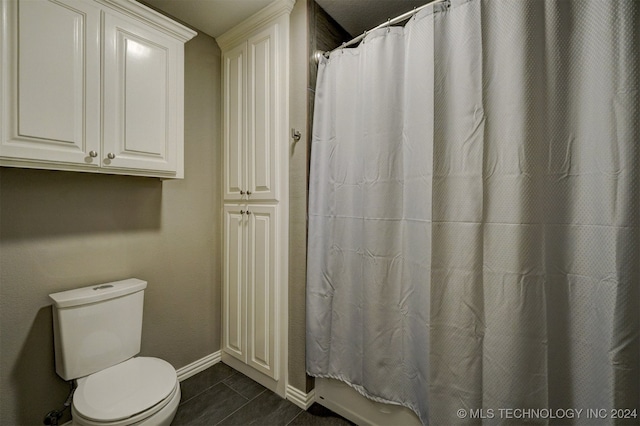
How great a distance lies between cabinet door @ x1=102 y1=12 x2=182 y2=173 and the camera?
50.6 inches

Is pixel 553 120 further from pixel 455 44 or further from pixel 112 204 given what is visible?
pixel 112 204

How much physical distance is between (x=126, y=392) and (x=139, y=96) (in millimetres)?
1420

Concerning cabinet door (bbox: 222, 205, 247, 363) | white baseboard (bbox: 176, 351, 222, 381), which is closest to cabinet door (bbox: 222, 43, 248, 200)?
cabinet door (bbox: 222, 205, 247, 363)

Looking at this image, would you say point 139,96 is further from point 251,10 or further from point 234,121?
point 251,10

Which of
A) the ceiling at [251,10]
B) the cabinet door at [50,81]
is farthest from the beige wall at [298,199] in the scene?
the cabinet door at [50,81]

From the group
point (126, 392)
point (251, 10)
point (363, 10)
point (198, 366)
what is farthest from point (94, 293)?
point (363, 10)

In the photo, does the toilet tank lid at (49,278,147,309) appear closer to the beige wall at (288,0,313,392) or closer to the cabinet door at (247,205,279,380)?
the cabinet door at (247,205,279,380)

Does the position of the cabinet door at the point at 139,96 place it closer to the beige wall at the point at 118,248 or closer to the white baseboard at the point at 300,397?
the beige wall at the point at 118,248

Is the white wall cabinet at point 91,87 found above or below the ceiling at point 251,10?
below

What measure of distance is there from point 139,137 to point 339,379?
170 centimetres

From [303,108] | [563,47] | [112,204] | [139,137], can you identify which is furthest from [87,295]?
[563,47]

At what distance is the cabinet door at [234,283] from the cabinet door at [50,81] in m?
0.87

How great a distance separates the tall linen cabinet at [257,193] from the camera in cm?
162

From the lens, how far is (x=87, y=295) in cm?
127
